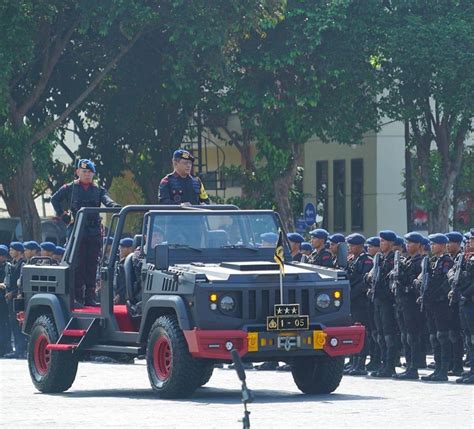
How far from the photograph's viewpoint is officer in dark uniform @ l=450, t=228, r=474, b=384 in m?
19.9

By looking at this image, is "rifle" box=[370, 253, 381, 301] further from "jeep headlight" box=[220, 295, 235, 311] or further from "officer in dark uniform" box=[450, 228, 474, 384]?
"jeep headlight" box=[220, 295, 235, 311]

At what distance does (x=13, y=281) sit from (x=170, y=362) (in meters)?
11.0

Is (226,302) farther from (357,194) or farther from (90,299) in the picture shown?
(357,194)

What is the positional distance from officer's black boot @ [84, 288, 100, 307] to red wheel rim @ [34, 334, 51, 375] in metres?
0.61

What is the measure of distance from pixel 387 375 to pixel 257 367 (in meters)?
2.74

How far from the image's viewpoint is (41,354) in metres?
19.4

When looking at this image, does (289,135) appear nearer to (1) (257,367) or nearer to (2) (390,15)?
(2) (390,15)

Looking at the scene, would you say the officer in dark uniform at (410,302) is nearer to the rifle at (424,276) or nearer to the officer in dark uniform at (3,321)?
the rifle at (424,276)

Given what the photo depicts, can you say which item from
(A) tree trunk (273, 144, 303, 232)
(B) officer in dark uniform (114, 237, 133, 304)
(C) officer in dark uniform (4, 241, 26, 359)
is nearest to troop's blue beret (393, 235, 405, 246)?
(B) officer in dark uniform (114, 237, 133, 304)

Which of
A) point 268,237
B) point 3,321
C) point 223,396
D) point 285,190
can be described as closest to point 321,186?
point 285,190

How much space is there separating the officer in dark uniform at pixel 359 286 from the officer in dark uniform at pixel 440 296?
150 centimetres

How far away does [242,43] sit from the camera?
4091cm

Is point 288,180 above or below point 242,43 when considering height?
below

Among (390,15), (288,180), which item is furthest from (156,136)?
(390,15)
